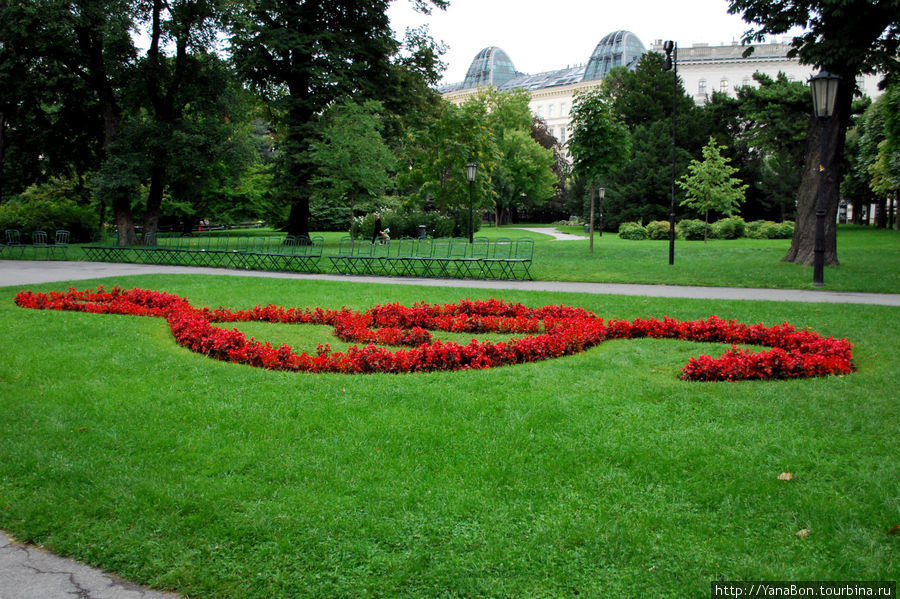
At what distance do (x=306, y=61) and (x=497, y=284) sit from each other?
61.4ft

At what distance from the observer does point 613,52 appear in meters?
107

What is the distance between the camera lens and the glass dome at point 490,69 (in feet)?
399

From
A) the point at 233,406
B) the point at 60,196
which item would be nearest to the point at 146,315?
the point at 233,406

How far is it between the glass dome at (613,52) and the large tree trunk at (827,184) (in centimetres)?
9031

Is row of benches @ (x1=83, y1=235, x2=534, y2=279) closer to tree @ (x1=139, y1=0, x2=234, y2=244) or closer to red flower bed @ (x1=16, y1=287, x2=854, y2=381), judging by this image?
tree @ (x1=139, y1=0, x2=234, y2=244)

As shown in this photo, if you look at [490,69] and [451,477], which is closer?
[451,477]

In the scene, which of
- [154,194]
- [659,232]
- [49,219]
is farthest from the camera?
[659,232]

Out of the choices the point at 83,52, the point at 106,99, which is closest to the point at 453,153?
the point at 106,99

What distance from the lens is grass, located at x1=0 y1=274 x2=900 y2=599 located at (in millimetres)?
3479

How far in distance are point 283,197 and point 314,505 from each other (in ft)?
88.9

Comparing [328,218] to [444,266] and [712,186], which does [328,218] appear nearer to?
[712,186]

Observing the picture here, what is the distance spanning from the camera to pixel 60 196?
40188mm

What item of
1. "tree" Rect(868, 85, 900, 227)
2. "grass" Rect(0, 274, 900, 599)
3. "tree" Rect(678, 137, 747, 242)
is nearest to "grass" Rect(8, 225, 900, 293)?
"grass" Rect(0, 274, 900, 599)

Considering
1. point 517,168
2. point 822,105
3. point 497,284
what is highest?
point 517,168
